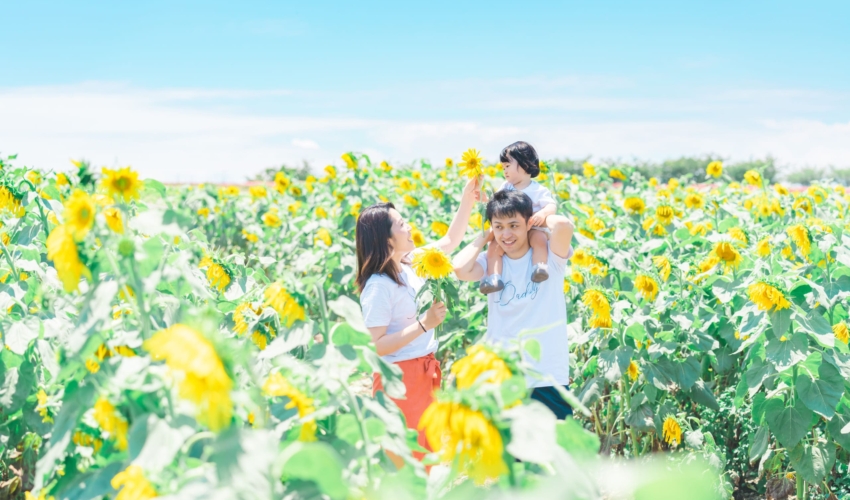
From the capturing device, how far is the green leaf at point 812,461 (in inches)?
119

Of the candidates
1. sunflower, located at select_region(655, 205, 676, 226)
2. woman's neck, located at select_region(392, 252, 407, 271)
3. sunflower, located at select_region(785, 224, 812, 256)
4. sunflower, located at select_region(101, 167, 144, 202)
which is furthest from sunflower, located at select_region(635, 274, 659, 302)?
sunflower, located at select_region(101, 167, 144, 202)

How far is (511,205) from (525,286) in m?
0.33

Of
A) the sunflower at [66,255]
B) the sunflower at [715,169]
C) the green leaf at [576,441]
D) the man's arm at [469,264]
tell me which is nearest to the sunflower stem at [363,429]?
the green leaf at [576,441]

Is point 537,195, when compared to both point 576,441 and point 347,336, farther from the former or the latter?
point 576,441

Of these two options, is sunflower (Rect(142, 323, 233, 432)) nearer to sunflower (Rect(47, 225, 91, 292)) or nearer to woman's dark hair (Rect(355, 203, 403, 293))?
sunflower (Rect(47, 225, 91, 292))

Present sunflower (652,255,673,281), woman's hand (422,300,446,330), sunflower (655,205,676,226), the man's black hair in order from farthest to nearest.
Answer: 1. sunflower (655,205,676,226)
2. sunflower (652,255,673,281)
3. the man's black hair
4. woman's hand (422,300,446,330)

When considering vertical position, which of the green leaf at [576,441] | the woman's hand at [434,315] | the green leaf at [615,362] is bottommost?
the green leaf at [615,362]

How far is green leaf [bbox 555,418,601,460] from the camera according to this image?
1.16 meters

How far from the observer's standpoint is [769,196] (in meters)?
6.33

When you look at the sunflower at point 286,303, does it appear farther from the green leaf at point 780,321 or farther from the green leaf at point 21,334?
the green leaf at point 780,321

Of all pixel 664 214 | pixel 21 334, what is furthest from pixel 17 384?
pixel 664 214

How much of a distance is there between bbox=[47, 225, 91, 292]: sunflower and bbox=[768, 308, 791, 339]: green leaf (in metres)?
2.49

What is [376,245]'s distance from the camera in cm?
293

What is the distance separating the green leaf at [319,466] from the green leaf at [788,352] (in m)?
2.34
